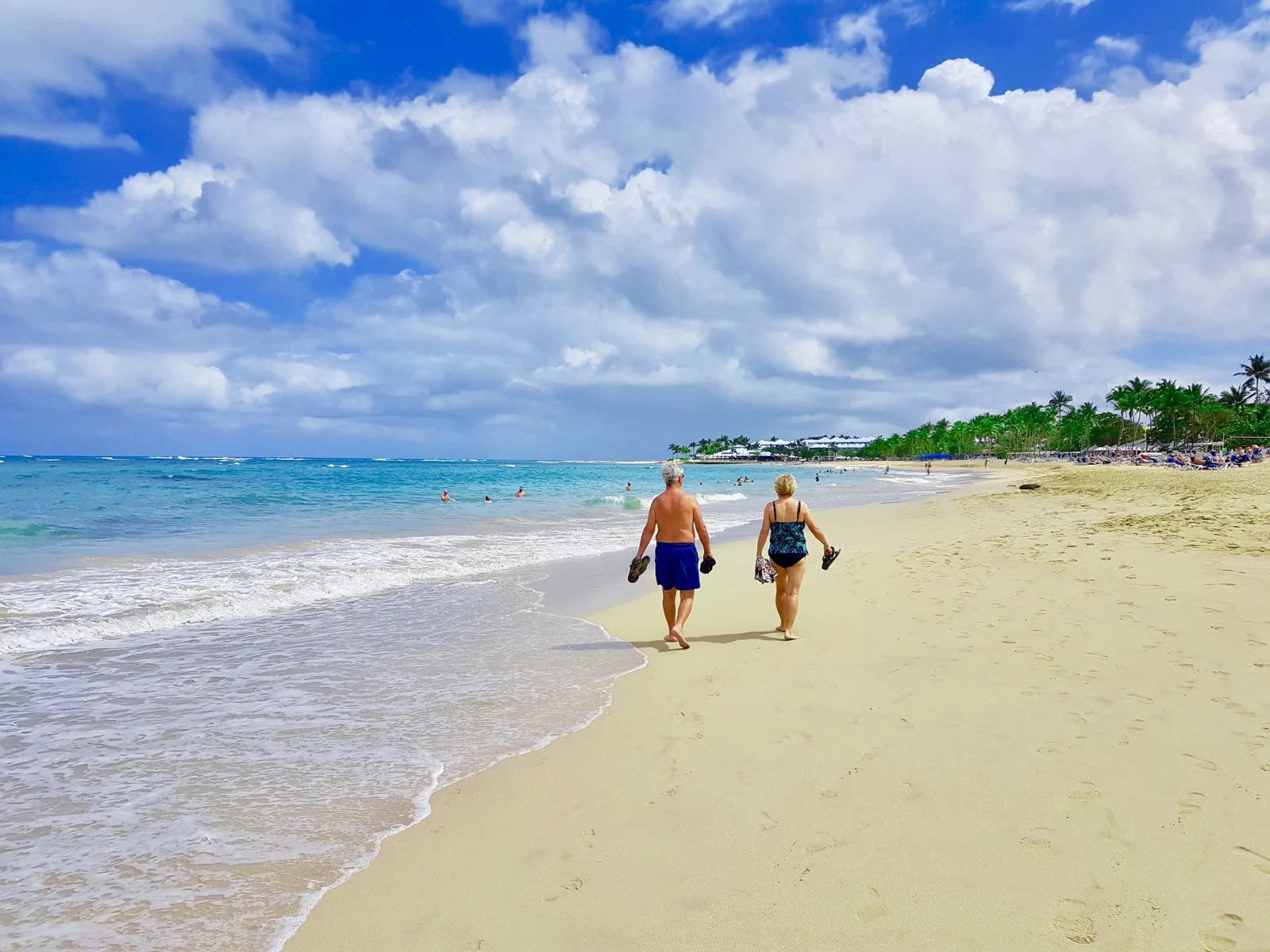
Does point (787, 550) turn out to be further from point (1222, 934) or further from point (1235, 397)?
point (1235, 397)

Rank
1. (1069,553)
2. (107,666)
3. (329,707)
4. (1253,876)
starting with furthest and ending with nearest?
(1069,553)
(107,666)
(329,707)
(1253,876)

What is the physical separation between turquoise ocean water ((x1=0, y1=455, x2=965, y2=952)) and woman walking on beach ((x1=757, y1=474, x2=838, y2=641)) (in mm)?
1630

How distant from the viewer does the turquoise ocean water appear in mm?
3039

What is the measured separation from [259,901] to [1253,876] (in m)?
4.06

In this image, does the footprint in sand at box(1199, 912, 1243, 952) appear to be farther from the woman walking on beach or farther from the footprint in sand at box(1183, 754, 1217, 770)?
the woman walking on beach

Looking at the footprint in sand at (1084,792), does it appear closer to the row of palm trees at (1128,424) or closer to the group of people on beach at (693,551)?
the group of people on beach at (693,551)

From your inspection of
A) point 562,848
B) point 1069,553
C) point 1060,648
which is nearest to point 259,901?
point 562,848

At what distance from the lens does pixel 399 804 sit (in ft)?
12.4

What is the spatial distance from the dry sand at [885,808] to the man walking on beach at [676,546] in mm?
438

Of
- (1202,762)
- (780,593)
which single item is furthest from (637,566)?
(1202,762)

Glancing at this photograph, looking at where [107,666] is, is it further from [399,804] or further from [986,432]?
[986,432]

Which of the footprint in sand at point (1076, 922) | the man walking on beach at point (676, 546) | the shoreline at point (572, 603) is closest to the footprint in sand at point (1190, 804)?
A: the footprint in sand at point (1076, 922)

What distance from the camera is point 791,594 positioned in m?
7.16

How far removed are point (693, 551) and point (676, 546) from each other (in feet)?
0.57
